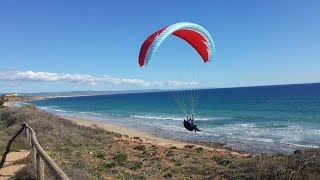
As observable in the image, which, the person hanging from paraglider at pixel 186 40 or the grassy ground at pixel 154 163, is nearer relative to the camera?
the grassy ground at pixel 154 163

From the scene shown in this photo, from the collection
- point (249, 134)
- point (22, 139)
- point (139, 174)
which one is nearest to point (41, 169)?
point (139, 174)

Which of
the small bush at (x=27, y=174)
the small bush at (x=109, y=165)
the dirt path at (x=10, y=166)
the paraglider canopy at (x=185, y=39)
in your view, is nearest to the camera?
the small bush at (x=27, y=174)

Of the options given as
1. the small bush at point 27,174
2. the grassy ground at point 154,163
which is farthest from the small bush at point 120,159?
the small bush at point 27,174

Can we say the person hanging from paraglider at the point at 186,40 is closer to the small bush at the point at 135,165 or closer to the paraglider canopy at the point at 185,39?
the paraglider canopy at the point at 185,39

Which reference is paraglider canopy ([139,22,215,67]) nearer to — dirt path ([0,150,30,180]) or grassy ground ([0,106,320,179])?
grassy ground ([0,106,320,179])

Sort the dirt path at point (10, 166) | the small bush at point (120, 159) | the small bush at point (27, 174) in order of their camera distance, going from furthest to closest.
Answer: the small bush at point (120, 159), the dirt path at point (10, 166), the small bush at point (27, 174)

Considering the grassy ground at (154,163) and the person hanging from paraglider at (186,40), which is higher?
the person hanging from paraglider at (186,40)

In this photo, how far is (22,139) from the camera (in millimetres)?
17484

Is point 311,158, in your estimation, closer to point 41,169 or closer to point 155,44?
point 155,44

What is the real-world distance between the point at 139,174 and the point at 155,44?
18.4 ft

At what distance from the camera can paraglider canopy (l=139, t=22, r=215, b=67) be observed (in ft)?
41.4

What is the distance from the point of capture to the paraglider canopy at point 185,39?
1261 centimetres

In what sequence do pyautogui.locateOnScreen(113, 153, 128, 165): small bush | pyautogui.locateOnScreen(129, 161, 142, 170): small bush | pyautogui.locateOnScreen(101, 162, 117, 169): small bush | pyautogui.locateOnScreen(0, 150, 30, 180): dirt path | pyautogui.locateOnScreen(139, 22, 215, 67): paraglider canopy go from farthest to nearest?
1. pyautogui.locateOnScreen(113, 153, 128, 165): small bush
2. pyautogui.locateOnScreen(129, 161, 142, 170): small bush
3. pyautogui.locateOnScreen(101, 162, 117, 169): small bush
4. pyautogui.locateOnScreen(139, 22, 215, 67): paraglider canopy
5. pyautogui.locateOnScreen(0, 150, 30, 180): dirt path

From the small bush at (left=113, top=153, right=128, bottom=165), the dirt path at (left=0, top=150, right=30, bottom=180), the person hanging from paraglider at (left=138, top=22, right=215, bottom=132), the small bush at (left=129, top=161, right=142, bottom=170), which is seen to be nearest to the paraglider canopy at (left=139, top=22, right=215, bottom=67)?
the person hanging from paraglider at (left=138, top=22, right=215, bottom=132)
